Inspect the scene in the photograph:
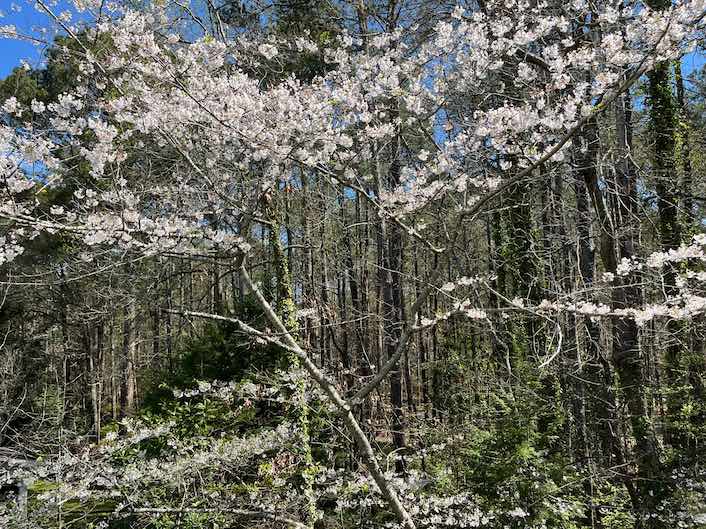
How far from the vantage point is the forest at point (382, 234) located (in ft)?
9.84

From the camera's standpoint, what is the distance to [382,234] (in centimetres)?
702

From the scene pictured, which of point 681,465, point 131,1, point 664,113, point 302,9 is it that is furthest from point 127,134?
point 664,113

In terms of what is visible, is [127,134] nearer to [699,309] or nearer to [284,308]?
[284,308]

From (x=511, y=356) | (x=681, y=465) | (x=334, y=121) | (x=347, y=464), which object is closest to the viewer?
(x=334, y=121)

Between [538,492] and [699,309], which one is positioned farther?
[538,492]

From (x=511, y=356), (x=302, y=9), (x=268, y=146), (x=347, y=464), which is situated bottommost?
(x=347, y=464)

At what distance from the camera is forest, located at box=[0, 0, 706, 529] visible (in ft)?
9.84

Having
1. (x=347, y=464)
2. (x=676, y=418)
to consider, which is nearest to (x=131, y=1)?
(x=347, y=464)

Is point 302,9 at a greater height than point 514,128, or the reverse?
point 302,9

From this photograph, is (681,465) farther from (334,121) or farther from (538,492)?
(334,121)

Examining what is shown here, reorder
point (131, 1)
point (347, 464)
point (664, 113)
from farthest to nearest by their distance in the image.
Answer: point (664, 113)
point (347, 464)
point (131, 1)

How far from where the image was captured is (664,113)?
23.9ft

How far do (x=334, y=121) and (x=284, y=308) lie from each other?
8.92ft

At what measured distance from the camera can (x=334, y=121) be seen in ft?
11.0
